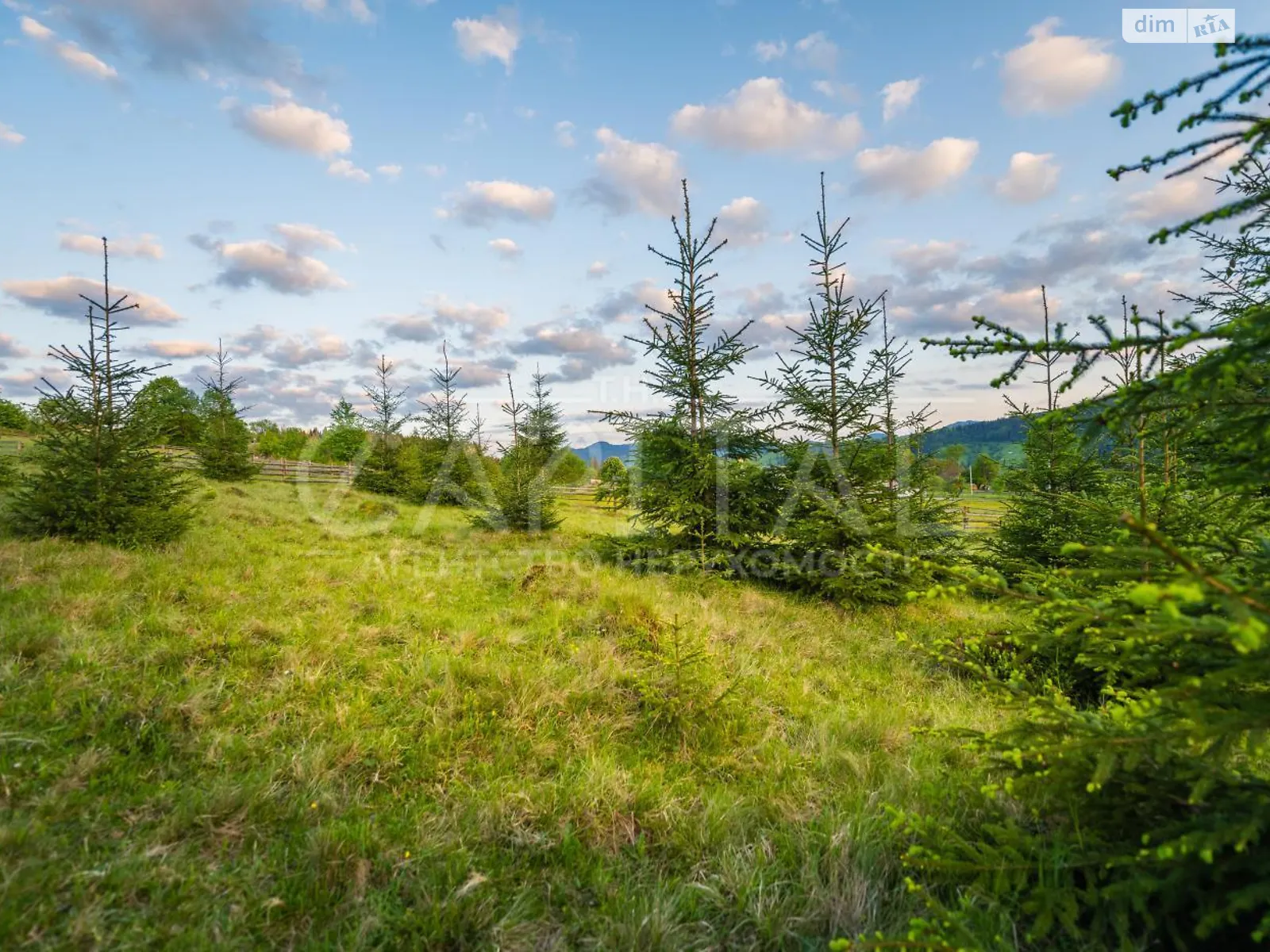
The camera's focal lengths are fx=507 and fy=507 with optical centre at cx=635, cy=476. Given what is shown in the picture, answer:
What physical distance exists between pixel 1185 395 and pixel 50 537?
13.6m

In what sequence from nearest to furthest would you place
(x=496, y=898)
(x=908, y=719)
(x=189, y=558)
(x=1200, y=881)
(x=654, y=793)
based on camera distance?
1. (x=1200, y=881)
2. (x=496, y=898)
3. (x=654, y=793)
4. (x=908, y=719)
5. (x=189, y=558)

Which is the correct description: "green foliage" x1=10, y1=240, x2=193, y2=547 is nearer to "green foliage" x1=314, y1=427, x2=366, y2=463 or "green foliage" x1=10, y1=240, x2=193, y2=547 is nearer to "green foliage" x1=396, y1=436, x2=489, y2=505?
"green foliage" x1=396, y1=436, x2=489, y2=505

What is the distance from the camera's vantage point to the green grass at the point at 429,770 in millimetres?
2348

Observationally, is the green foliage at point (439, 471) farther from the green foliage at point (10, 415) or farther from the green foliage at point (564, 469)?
the green foliage at point (10, 415)

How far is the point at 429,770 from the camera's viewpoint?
11.4 feet

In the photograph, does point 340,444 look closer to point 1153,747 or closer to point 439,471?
point 439,471

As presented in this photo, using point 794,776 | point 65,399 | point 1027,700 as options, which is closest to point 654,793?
point 794,776

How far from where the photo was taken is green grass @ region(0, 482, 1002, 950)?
92.4 inches

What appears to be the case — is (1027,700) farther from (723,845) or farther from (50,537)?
(50,537)

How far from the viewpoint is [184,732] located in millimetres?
3518

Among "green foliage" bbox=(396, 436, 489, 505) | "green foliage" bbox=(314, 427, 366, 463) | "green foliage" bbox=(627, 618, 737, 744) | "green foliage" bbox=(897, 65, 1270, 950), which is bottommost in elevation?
Answer: "green foliage" bbox=(627, 618, 737, 744)

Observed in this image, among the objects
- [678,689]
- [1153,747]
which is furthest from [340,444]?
[1153,747]

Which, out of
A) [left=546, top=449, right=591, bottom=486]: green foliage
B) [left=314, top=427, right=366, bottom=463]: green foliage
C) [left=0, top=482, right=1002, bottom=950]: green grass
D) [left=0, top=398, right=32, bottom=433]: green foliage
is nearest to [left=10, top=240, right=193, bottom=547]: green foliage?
[left=0, top=482, right=1002, bottom=950]: green grass

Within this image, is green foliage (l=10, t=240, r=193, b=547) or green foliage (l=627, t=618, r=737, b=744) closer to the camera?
green foliage (l=627, t=618, r=737, b=744)
